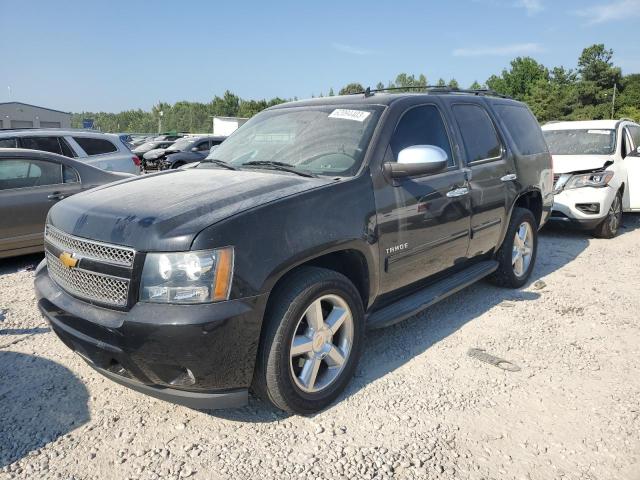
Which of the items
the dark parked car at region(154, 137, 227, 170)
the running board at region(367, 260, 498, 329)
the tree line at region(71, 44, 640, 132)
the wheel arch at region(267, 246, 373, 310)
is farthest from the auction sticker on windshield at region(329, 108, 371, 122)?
the tree line at region(71, 44, 640, 132)

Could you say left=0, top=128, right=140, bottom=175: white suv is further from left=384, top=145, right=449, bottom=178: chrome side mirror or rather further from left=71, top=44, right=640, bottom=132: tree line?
left=71, top=44, right=640, bottom=132: tree line

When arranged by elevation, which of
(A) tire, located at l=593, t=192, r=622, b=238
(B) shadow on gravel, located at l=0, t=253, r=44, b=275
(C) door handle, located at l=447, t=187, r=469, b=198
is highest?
(C) door handle, located at l=447, t=187, r=469, b=198

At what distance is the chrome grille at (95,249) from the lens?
245 cm

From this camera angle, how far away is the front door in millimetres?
3291

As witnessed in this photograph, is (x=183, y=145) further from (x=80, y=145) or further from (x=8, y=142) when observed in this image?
(x=8, y=142)

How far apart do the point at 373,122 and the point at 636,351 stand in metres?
2.65

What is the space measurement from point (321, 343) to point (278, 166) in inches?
49.2

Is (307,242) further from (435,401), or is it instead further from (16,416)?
→ (16,416)

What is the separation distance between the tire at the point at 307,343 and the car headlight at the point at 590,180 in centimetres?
599

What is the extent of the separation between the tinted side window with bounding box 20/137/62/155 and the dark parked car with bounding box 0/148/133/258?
2.03 m

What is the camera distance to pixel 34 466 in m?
2.47

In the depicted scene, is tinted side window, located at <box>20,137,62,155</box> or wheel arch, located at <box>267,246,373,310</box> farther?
tinted side window, located at <box>20,137,62,155</box>

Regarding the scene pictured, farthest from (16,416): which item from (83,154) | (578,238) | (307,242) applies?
(578,238)

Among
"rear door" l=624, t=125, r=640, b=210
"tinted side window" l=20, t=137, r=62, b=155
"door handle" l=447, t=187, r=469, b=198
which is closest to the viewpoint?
"door handle" l=447, t=187, r=469, b=198
